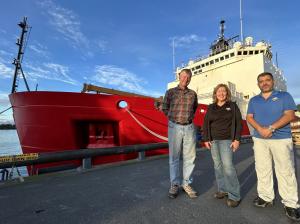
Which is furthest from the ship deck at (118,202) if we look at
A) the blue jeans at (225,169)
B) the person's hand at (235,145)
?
the person's hand at (235,145)

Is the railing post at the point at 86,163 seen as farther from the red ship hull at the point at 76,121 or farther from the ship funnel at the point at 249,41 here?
the ship funnel at the point at 249,41

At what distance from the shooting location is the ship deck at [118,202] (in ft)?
8.76

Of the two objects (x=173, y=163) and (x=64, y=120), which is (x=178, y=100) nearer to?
(x=173, y=163)

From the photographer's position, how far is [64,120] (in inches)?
292

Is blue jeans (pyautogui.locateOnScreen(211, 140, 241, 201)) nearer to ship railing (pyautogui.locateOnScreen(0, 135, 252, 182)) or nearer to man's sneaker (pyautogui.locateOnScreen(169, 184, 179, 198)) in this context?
man's sneaker (pyautogui.locateOnScreen(169, 184, 179, 198))

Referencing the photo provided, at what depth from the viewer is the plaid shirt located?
3584mm

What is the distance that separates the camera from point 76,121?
7684mm

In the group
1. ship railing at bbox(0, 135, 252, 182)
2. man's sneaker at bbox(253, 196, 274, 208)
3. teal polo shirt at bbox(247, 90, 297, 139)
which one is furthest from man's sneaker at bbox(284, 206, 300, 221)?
ship railing at bbox(0, 135, 252, 182)

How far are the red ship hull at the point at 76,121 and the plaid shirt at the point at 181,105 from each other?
454 cm

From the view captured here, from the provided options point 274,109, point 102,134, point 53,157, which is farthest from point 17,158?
point 274,109

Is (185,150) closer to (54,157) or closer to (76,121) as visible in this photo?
(54,157)

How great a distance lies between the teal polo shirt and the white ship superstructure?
1046 cm

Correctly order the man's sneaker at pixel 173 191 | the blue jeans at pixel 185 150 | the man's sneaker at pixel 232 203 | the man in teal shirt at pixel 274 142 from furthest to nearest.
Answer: the blue jeans at pixel 185 150 < the man's sneaker at pixel 173 191 < the man's sneaker at pixel 232 203 < the man in teal shirt at pixel 274 142

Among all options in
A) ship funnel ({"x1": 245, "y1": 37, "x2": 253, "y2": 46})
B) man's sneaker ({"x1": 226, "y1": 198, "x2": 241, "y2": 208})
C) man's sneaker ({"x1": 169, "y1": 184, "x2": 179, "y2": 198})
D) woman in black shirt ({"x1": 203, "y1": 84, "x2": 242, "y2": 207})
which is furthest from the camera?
ship funnel ({"x1": 245, "y1": 37, "x2": 253, "y2": 46})
